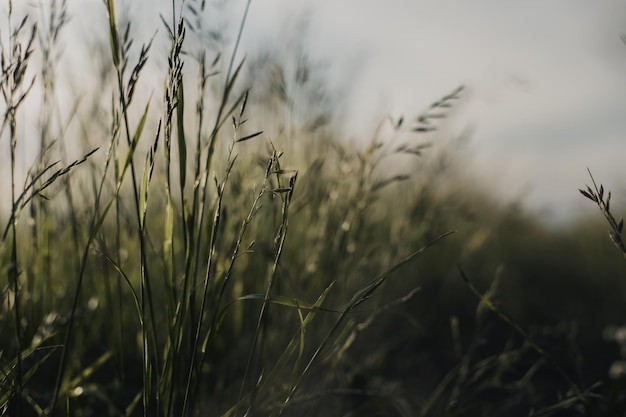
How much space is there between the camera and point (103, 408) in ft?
5.48

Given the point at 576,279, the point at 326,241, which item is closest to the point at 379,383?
the point at 326,241

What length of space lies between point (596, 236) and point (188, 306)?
454 cm

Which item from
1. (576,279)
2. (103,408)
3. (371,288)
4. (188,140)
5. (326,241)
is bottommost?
(576,279)

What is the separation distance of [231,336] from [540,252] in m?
3.48

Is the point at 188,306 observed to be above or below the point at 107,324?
above

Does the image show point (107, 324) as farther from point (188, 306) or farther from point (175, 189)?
point (188, 306)

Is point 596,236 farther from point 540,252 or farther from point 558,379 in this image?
point 558,379

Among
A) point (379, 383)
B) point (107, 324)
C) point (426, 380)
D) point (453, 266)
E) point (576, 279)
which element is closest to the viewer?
point (379, 383)

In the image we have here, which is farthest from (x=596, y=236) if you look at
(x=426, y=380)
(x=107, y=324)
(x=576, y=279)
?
(x=107, y=324)

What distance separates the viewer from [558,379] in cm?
237

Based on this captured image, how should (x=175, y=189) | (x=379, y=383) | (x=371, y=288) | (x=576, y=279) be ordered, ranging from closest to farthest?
(x=371, y=288) → (x=379, y=383) → (x=175, y=189) → (x=576, y=279)

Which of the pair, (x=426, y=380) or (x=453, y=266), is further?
(x=453, y=266)

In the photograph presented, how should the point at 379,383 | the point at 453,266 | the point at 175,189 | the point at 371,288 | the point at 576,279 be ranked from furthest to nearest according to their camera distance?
1. the point at 576,279
2. the point at 453,266
3. the point at 175,189
4. the point at 379,383
5. the point at 371,288

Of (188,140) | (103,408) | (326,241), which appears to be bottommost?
(103,408)
